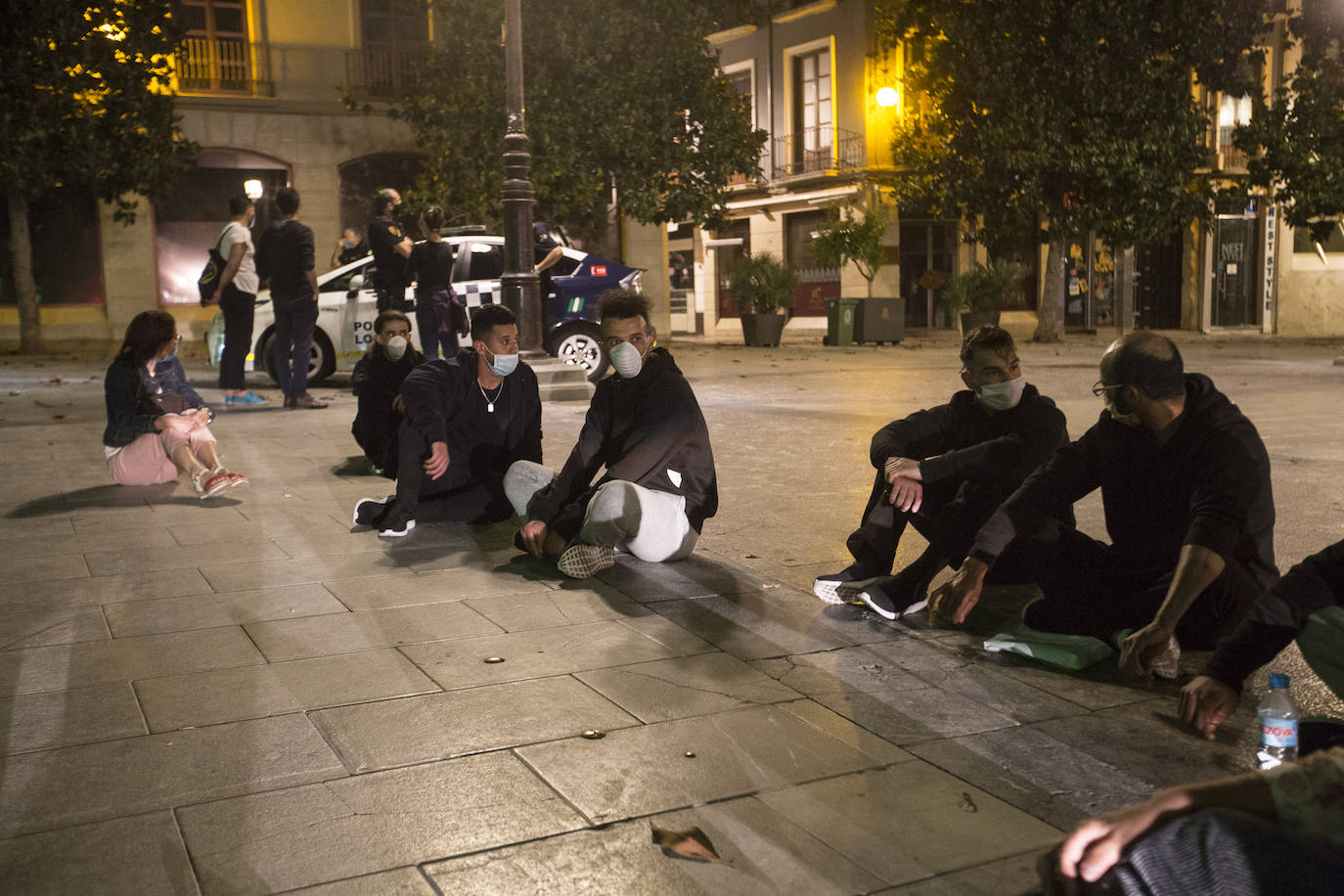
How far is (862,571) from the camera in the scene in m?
4.92

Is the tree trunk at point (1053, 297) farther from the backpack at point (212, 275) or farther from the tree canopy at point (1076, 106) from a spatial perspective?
the backpack at point (212, 275)

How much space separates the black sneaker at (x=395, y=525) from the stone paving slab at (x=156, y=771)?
2.64 metres

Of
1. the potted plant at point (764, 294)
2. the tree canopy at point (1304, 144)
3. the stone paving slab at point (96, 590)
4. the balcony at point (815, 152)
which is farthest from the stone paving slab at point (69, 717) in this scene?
the balcony at point (815, 152)

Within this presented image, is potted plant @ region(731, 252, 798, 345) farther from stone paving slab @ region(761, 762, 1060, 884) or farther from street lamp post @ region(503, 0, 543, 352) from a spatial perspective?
stone paving slab @ region(761, 762, 1060, 884)

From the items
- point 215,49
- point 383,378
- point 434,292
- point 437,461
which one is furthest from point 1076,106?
point 437,461

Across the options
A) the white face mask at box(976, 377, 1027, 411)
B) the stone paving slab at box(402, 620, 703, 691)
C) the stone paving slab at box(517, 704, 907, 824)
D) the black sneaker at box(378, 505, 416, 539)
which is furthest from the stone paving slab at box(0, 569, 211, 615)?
the white face mask at box(976, 377, 1027, 411)

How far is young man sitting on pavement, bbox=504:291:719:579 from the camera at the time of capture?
209 inches

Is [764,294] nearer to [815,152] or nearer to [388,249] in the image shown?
[815,152]

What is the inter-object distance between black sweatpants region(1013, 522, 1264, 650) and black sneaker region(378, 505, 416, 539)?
3.15m

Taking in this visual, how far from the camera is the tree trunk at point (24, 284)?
22453mm

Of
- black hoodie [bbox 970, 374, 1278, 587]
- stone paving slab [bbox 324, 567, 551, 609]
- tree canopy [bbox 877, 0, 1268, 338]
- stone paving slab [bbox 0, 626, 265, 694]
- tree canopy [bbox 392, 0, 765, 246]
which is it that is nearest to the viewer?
black hoodie [bbox 970, 374, 1278, 587]

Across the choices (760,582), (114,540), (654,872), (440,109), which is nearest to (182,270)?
(440,109)

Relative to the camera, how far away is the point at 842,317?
2658cm

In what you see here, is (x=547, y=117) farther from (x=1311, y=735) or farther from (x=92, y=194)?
(x=1311, y=735)
